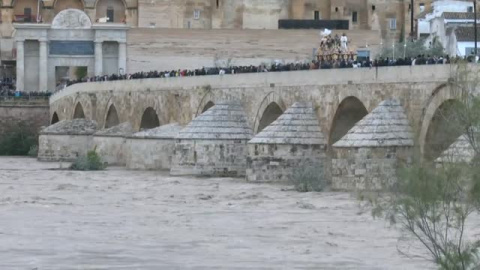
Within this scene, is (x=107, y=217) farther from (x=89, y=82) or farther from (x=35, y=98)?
(x=35, y=98)

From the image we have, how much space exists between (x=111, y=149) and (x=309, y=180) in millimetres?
18727

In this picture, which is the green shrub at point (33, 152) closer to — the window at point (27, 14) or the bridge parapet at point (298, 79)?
the bridge parapet at point (298, 79)

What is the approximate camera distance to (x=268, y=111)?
45.6 meters

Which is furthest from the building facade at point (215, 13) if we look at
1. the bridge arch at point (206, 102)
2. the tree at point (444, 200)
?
the tree at point (444, 200)

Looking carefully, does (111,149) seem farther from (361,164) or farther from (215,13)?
(215,13)

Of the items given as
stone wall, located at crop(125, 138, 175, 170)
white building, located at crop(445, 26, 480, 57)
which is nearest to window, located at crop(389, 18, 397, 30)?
white building, located at crop(445, 26, 480, 57)

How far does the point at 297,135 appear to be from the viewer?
40.2 m

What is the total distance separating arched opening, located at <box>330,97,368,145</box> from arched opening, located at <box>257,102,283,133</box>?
3739mm

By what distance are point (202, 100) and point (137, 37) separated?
72.1ft

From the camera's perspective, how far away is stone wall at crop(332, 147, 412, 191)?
3534 cm

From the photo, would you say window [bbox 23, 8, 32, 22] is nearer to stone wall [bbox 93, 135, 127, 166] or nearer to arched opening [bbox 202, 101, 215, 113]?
stone wall [bbox 93, 135, 127, 166]

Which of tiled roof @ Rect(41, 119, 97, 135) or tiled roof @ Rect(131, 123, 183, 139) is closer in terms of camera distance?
tiled roof @ Rect(131, 123, 183, 139)

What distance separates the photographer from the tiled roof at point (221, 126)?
44562 mm

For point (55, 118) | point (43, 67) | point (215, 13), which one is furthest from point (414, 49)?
point (215, 13)
